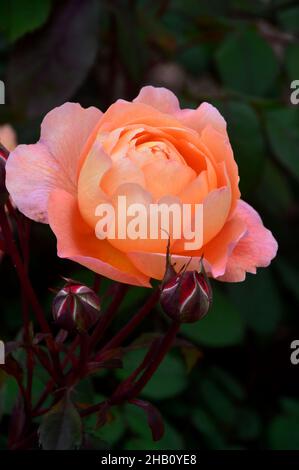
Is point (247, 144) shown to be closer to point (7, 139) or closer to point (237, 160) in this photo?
point (237, 160)

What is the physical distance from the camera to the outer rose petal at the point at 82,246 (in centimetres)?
49

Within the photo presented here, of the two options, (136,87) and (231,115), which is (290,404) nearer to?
(231,115)

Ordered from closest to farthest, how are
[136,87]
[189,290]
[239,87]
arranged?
Answer: [189,290], [136,87], [239,87]

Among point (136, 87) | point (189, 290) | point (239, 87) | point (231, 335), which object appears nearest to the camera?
point (189, 290)

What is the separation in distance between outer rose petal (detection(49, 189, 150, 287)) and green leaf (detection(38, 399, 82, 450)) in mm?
109

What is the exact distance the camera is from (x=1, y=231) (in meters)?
0.56

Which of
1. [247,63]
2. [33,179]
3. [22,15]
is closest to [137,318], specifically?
[33,179]

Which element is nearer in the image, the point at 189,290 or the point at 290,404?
the point at 189,290

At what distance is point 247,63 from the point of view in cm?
130

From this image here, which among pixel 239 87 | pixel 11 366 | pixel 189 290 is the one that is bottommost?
pixel 239 87

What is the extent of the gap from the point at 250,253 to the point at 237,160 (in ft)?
1.63

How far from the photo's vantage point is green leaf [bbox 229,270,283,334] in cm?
113

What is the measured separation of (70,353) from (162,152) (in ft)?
0.55

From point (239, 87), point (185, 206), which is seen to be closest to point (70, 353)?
point (185, 206)
